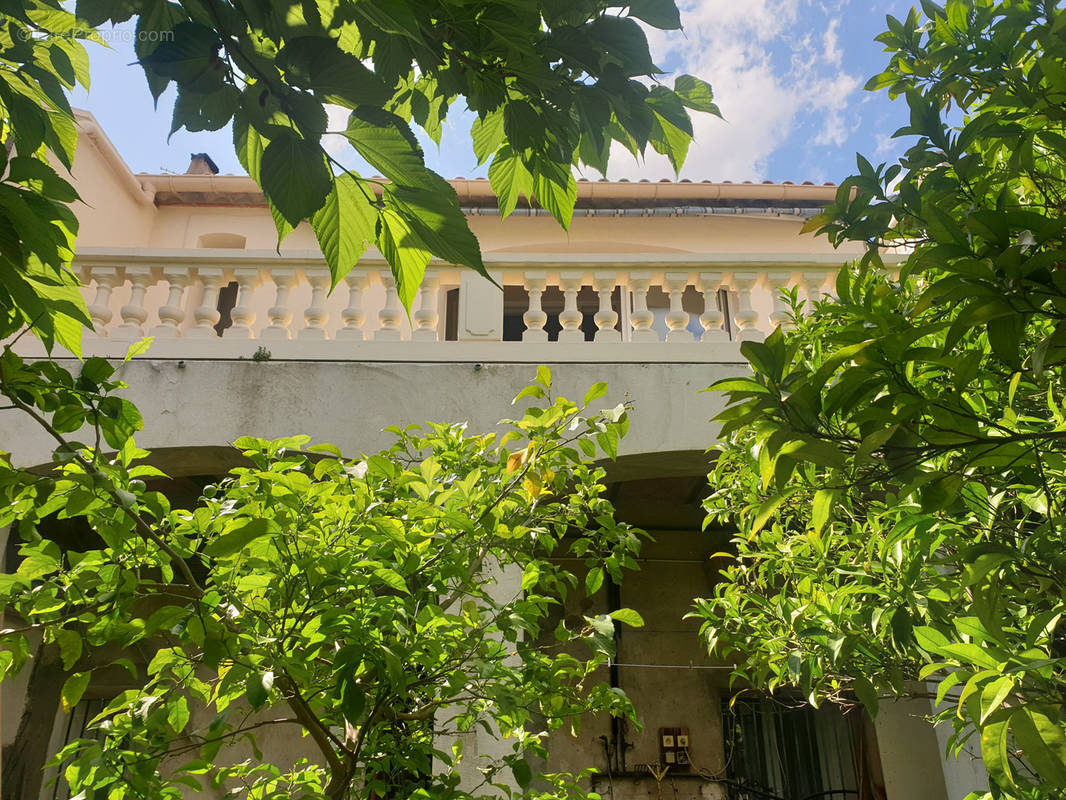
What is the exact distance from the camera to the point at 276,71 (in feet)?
3.07

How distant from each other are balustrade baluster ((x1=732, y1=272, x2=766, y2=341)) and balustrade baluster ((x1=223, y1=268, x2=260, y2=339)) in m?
2.79

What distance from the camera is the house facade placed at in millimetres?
4223

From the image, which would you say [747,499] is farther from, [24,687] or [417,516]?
[24,687]

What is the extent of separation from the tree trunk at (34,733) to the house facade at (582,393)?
0.07m

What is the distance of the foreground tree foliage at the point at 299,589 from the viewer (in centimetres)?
156

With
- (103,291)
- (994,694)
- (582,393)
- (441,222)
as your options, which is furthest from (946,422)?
(103,291)

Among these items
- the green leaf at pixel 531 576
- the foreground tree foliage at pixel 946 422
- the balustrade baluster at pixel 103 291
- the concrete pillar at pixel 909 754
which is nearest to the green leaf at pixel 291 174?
the foreground tree foliage at pixel 946 422

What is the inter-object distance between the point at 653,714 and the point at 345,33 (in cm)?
589

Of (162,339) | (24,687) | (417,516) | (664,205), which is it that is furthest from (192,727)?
(664,205)

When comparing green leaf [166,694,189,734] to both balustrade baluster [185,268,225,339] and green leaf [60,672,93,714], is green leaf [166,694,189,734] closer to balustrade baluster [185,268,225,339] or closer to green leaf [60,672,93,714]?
green leaf [60,672,93,714]

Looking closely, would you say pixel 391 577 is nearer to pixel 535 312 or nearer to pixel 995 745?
pixel 995 745

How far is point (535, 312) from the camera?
15.2 ft

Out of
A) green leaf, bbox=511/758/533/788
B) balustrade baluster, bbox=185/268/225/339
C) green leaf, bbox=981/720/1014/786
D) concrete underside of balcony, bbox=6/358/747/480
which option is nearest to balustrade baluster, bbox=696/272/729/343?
concrete underside of balcony, bbox=6/358/747/480

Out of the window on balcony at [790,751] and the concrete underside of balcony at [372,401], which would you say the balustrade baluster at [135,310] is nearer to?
the concrete underside of balcony at [372,401]
